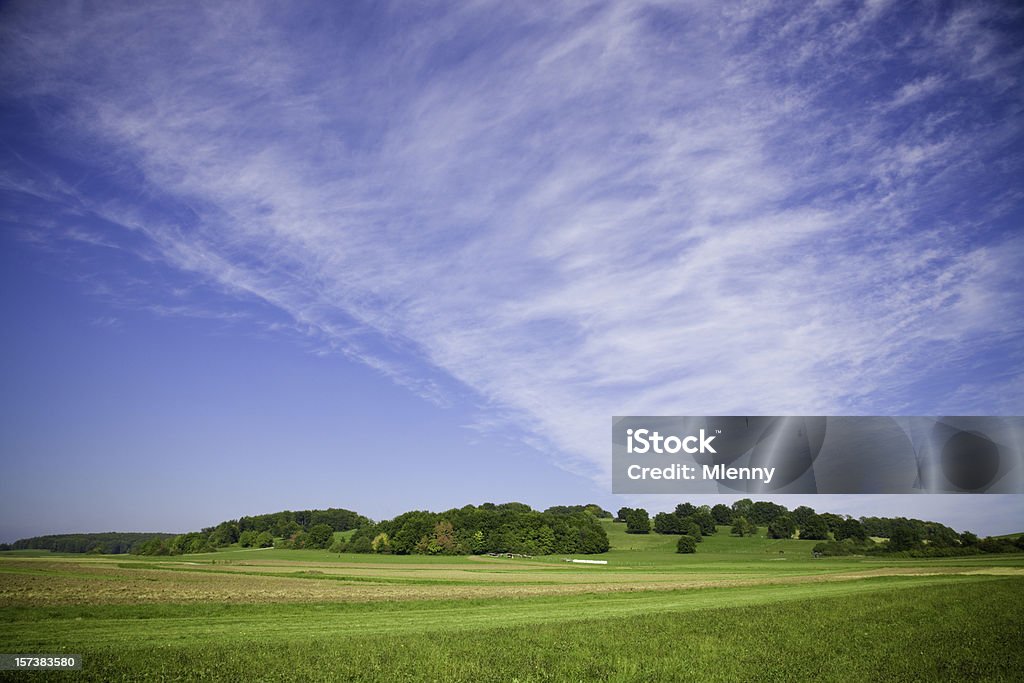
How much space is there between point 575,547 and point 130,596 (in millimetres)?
107015

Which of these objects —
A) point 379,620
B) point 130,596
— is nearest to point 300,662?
point 379,620

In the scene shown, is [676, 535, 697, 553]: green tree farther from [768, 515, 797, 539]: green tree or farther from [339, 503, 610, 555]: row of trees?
[768, 515, 797, 539]: green tree

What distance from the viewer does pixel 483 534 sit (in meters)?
138

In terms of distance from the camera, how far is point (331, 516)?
609 feet

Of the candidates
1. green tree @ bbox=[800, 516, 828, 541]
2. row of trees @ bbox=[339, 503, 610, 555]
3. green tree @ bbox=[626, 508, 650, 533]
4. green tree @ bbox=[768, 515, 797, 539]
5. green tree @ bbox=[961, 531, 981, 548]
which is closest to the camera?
green tree @ bbox=[961, 531, 981, 548]

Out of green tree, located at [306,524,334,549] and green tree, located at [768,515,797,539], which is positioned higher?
green tree, located at [768,515,797,539]

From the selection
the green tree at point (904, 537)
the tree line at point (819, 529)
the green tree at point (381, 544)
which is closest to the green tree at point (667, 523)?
→ the tree line at point (819, 529)

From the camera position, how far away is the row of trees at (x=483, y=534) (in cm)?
13475

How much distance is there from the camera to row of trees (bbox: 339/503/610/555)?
134750 mm

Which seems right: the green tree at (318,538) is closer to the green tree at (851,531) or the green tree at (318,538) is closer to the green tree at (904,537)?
the green tree at (851,531)

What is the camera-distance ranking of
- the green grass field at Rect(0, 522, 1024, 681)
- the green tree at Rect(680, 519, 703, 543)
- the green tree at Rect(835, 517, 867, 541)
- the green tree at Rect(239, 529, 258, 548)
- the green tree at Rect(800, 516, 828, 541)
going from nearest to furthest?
the green grass field at Rect(0, 522, 1024, 681) < the green tree at Rect(835, 517, 867, 541) < the green tree at Rect(680, 519, 703, 543) < the green tree at Rect(800, 516, 828, 541) < the green tree at Rect(239, 529, 258, 548)

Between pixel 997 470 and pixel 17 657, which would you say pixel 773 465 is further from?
pixel 17 657

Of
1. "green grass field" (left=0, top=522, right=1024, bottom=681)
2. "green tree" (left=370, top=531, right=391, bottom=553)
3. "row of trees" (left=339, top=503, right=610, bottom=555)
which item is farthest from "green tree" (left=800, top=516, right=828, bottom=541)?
"green grass field" (left=0, top=522, right=1024, bottom=681)

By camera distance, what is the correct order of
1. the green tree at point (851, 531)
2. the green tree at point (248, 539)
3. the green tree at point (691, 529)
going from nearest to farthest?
the green tree at point (851, 531) < the green tree at point (691, 529) < the green tree at point (248, 539)
